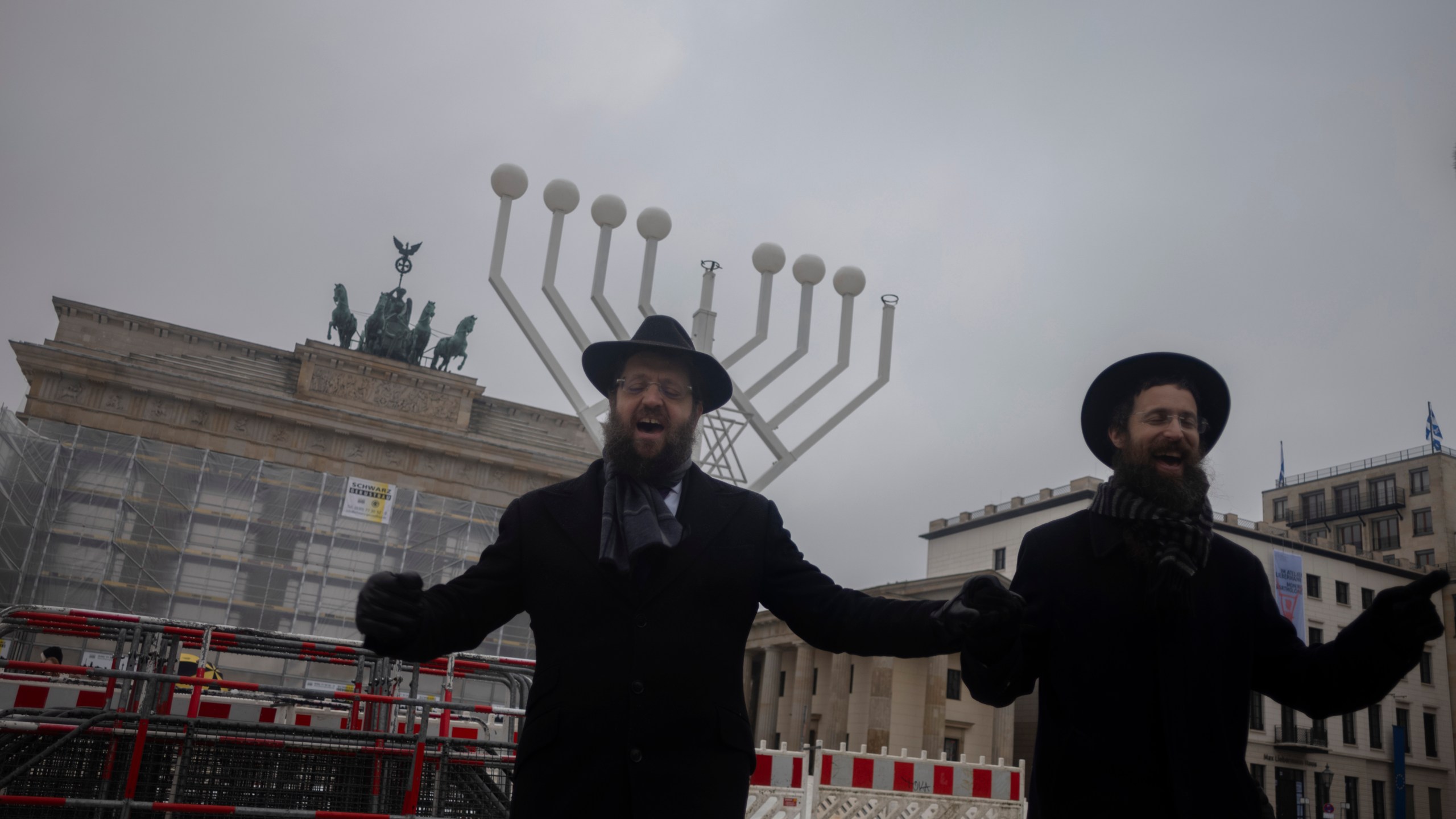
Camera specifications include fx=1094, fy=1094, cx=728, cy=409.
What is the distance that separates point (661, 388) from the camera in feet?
8.55

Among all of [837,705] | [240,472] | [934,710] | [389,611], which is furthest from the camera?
[837,705]

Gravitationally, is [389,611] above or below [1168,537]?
below

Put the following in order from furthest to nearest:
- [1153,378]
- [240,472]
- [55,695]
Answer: [240,472] < [55,695] < [1153,378]

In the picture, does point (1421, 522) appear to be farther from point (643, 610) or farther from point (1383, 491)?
point (643, 610)

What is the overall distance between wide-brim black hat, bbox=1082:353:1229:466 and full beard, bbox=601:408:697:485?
98 cm

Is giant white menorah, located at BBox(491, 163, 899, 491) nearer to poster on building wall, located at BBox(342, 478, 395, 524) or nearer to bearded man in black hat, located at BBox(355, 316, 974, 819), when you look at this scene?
bearded man in black hat, located at BBox(355, 316, 974, 819)

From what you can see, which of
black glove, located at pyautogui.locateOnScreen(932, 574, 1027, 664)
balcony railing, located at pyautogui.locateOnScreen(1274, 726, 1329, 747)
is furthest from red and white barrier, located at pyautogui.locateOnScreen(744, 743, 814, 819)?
balcony railing, located at pyautogui.locateOnScreen(1274, 726, 1329, 747)

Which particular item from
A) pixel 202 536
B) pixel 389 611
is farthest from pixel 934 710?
pixel 389 611

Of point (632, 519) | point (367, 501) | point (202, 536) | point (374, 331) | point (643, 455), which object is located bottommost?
point (632, 519)

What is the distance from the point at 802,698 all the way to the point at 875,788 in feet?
91.8

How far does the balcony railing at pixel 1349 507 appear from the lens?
4628 cm

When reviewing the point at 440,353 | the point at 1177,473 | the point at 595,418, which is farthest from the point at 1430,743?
the point at 1177,473

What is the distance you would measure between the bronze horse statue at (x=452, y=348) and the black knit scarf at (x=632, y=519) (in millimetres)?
32601

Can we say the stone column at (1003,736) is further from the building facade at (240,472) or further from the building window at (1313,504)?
the building window at (1313,504)
